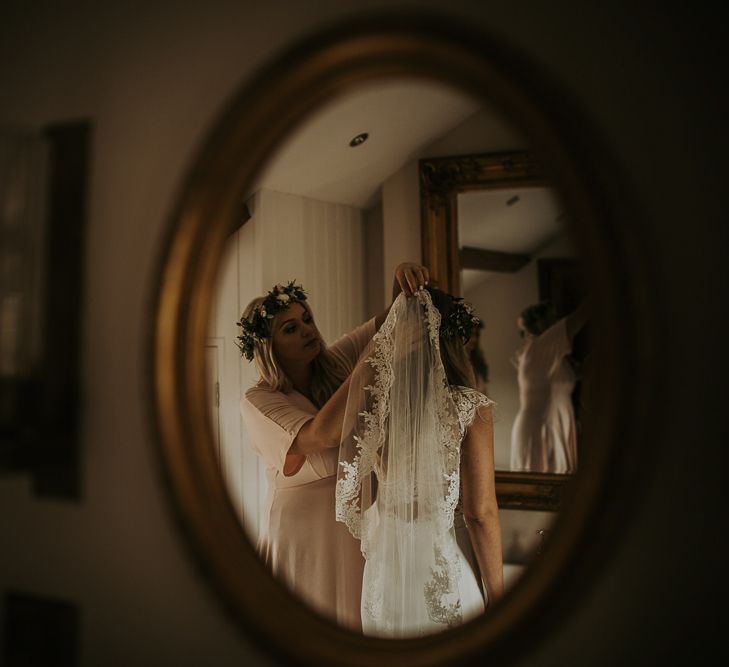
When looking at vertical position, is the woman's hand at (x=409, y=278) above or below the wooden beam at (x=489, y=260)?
below

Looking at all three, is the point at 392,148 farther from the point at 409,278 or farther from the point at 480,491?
the point at 480,491

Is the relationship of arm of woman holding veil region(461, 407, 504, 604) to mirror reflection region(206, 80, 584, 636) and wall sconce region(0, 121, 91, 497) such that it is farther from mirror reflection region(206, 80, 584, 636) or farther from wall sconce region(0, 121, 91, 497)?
wall sconce region(0, 121, 91, 497)

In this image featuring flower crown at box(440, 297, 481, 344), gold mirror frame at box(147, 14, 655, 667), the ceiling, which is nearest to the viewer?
gold mirror frame at box(147, 14, 655, 667)

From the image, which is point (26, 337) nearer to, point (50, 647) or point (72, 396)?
point (72, 396)

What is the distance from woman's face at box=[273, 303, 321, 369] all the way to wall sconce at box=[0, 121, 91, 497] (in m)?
0.37

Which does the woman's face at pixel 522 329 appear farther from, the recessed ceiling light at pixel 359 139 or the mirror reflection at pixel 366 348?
the recessed ceiling light at pixel 359 139

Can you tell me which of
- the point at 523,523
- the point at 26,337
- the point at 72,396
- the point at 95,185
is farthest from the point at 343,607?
the point at 95,185

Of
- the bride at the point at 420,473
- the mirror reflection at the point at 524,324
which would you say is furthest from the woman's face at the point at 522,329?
the bride at the point at 420,473

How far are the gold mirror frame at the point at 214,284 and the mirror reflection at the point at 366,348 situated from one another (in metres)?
0.13

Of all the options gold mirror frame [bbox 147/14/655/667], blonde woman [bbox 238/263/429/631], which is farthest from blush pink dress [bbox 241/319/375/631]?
gold mirror frame [bbox 147/14/655/667]

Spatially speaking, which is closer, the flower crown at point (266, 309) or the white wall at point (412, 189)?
the white wall at point (412, 189)

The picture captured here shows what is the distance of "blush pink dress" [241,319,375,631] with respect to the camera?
1079 millimetres

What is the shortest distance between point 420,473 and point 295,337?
0.37 meters

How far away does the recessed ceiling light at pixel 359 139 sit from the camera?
98 cm
